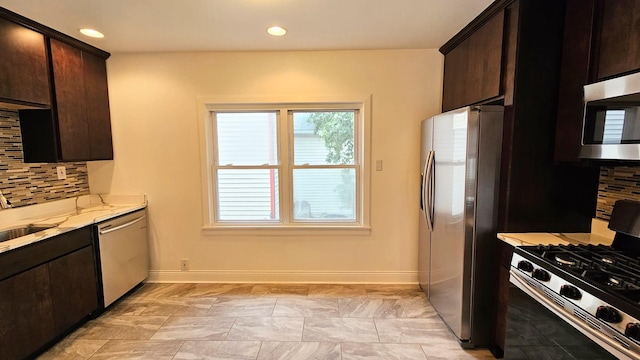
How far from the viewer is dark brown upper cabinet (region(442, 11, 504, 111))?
2008 millimetres

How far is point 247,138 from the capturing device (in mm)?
3135

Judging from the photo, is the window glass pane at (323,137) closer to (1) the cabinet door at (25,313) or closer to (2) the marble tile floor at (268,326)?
(2) the marble tile floor at (268,326)

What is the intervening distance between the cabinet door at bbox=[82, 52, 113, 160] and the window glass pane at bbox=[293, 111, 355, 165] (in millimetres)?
1892

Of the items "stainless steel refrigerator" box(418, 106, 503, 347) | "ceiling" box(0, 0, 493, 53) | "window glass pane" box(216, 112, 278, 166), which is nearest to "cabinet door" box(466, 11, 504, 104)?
"ceiling" box(0, 0, 493, 53)

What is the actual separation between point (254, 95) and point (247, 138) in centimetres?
45

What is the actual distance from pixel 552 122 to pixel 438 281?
1431 mm

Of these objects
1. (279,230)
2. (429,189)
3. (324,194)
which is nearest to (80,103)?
(279,230)

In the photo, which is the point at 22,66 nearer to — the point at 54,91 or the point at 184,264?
the point at 54,91

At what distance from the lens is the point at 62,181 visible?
2855 millimetres

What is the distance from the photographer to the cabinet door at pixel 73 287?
84.4 inches

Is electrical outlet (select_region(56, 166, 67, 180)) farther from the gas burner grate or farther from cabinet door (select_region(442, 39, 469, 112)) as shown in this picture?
the gas burner grate

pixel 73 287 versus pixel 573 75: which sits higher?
pixel 573 75

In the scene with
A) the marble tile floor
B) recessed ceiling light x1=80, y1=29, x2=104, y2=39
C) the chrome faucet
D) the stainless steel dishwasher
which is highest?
recessed ceiling light x1=80, y1=29, x2=104, y2=39

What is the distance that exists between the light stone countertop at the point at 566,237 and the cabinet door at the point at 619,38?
0.94 metres
